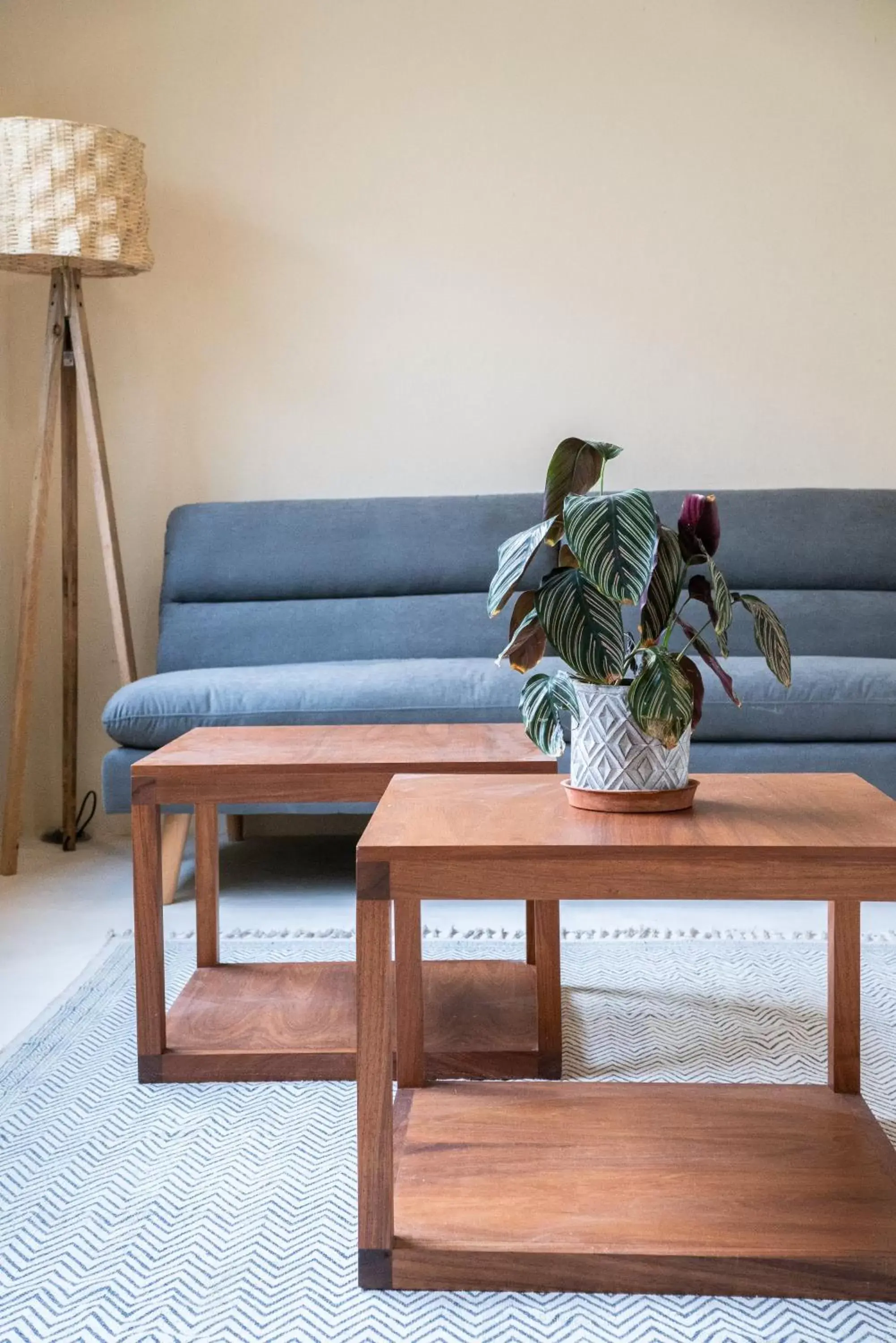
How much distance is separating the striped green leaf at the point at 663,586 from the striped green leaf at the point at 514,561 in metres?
0.12

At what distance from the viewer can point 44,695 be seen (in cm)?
337

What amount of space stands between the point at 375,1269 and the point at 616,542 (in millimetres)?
715

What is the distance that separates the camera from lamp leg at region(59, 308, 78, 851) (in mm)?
3104

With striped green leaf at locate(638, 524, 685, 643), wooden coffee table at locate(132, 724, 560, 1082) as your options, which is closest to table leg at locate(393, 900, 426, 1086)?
wooden coffee table at locate(132, 724, 560, 1082)

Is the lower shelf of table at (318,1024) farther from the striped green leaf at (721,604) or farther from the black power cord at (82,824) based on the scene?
the black power cord at (82,824)

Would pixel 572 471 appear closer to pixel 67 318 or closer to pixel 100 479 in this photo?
pixel 100 479

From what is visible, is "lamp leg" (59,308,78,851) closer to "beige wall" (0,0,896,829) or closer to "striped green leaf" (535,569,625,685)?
"beige wall" (0,0,896,829)

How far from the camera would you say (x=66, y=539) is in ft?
10.3

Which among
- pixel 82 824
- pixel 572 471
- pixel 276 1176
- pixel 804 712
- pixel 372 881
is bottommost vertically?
pixel 82 824

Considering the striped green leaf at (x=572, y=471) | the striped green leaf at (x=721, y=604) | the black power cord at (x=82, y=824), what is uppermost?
the striped green leaf at (x=572, y=471)

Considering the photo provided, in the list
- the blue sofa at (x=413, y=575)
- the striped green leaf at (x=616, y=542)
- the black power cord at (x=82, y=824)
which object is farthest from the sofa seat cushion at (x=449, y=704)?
the striped green leaf at (x=616, y=542)

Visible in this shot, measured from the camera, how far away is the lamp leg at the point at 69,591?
3104 millimetres

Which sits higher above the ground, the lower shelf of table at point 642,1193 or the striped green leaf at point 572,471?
the striped green leaf at point 572,471

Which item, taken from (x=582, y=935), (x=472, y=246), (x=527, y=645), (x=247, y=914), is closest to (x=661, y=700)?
(x=527, y=645)
